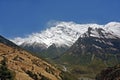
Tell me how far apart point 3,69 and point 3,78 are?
3.23 m

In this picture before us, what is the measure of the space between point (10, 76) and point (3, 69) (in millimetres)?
3617

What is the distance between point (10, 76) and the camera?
12662 centimetres

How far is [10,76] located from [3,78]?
103 inches

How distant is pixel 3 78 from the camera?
12662 centimetres

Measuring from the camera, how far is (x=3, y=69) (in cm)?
12712
